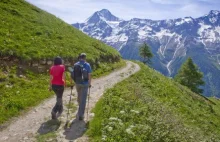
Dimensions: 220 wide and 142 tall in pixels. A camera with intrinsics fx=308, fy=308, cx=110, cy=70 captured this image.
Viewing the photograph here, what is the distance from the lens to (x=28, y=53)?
90.9ft

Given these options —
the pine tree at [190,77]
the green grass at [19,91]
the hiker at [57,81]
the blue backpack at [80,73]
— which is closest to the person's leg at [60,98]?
the hiker at [57,81]

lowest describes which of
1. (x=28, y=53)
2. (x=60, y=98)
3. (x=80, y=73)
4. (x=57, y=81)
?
(x=60, y=98)

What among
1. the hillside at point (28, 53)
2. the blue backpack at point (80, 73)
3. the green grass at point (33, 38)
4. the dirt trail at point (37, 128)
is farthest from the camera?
the green grass at point (33, 38)

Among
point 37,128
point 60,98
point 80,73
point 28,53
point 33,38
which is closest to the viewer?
point 37,128

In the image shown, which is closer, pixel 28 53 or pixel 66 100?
pixel 66 100

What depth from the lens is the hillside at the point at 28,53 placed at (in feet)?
69.7

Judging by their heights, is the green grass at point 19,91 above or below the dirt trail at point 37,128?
above

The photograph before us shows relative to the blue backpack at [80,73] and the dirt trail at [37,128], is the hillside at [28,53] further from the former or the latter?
the blue backpack at [80,73]

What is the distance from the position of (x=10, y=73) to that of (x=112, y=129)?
12.5 m

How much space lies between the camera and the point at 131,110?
17156mm

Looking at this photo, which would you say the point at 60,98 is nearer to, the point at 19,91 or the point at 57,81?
the point at 57,81

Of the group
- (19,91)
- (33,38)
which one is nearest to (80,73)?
(19,91)

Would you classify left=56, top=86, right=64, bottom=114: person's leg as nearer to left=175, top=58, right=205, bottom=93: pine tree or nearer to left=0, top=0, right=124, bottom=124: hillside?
left=0, top=0, right=124, bottom=124: hillside

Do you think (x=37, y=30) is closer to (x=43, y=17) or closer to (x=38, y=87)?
(x=43, y=17)
